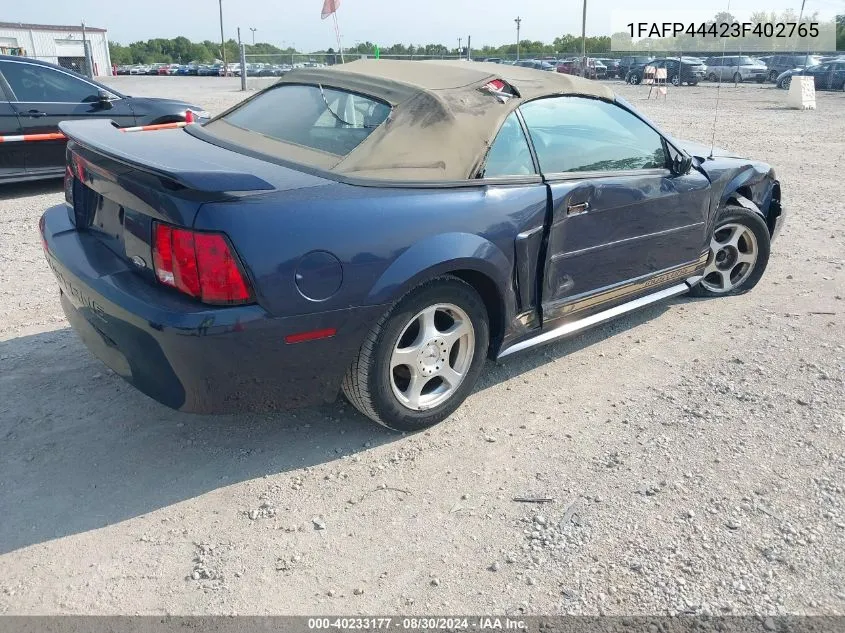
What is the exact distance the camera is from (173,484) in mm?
2881

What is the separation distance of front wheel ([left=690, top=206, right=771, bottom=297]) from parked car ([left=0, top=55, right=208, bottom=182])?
6.71 m

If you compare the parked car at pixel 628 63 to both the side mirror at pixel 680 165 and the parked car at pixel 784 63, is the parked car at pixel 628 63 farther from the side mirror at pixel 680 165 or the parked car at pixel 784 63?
the side mirror at pixel 680 165

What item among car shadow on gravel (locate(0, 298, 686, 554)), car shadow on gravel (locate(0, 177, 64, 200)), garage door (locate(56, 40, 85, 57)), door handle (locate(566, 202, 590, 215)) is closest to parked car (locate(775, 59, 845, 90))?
car shadow on gravel (locate(0, 177, 64, 200))

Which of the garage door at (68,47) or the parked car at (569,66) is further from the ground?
the garage door at (68,47)

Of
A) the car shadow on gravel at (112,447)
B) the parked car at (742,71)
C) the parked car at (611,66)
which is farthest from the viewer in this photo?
the parked car at (611,66)

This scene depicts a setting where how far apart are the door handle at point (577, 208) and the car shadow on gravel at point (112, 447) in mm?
1391

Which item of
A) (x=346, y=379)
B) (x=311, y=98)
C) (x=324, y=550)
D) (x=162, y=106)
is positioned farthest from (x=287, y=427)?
(x=162, y=106)

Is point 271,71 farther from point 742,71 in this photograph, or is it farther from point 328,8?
point 328,8

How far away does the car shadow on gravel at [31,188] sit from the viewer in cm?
802

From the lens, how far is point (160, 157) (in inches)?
113

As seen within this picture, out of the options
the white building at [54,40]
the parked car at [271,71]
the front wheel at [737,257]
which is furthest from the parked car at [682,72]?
the front wheel at [737,257]

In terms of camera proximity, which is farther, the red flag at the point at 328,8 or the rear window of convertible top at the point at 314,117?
the red flag at the point at 328,8

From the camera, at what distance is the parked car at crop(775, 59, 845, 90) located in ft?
105

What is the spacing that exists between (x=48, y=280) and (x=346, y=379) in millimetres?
3115
